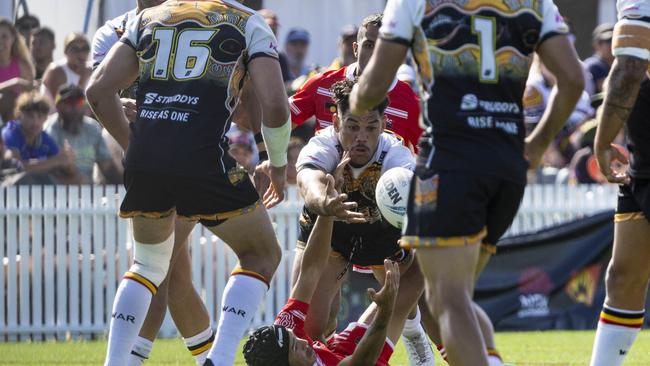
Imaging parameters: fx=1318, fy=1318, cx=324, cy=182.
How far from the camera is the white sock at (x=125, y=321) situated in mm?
6465

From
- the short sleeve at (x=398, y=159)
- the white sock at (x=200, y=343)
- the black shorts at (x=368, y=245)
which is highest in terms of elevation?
the short sleeve at (x=398, y=159)

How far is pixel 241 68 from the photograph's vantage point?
21.2 feet

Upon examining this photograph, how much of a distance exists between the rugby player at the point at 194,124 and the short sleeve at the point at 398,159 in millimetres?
655

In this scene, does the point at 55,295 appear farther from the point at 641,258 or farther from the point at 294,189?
the point at 641,258

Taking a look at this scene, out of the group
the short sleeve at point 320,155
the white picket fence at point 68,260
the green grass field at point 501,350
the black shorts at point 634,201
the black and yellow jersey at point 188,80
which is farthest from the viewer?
the white picket fence at point 68,260

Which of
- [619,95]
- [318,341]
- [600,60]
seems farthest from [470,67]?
[600,60]

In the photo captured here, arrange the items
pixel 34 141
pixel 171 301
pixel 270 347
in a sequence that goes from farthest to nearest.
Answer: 1. pixel 34 141
2. pixel 171 301
3. pixel 270 347

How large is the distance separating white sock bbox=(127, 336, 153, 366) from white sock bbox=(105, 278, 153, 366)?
0.80 meters

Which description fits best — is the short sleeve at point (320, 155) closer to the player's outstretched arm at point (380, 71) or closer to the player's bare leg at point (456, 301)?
the player's outstretched arm at point (380, 71)

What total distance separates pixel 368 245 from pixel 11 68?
7751 mm

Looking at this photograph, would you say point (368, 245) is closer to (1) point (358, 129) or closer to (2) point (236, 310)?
(1) point (358, 129)

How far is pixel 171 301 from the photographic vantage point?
Result: 7.57 metres

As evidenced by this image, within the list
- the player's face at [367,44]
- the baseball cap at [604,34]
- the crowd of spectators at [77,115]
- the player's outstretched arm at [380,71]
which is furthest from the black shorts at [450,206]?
the baseball cap at [604,34]

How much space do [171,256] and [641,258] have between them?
2436mm
